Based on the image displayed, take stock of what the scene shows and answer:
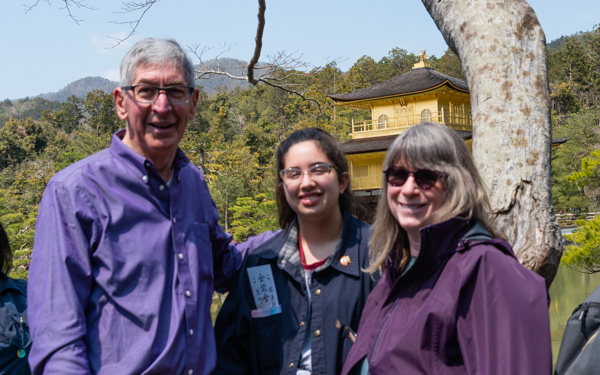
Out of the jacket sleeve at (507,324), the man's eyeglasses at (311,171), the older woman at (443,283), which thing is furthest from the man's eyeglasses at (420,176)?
the man's eyeglasses at (311,171)

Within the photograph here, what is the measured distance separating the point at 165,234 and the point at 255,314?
504 mm

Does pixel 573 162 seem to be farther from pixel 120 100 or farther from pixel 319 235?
pixel 120 100

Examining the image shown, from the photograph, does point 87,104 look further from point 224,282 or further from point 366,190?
point 224,282

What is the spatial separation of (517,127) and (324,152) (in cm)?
70

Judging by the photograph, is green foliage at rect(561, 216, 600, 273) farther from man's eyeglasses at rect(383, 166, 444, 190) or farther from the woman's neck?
A: man's eyeglasses at rect(383, 166, 444, 190)

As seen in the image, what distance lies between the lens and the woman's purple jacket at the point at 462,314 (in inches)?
46.8

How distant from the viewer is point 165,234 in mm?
1686

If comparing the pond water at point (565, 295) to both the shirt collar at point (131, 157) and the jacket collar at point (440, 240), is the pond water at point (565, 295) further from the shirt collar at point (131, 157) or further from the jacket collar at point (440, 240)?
the shirt collar at point (131, 157)

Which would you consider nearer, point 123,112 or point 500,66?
point 123,112

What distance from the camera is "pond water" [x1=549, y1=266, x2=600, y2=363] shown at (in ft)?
41.6

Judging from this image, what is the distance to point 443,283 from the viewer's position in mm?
1330

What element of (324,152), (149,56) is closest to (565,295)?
(324,152)

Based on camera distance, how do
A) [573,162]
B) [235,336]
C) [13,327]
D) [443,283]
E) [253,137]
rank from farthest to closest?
1. [253,137]
2. [573,162]
3. [235,336]
4. [13,327]
5. [443,283]

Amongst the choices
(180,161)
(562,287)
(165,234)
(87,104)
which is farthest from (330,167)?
(87,104)
